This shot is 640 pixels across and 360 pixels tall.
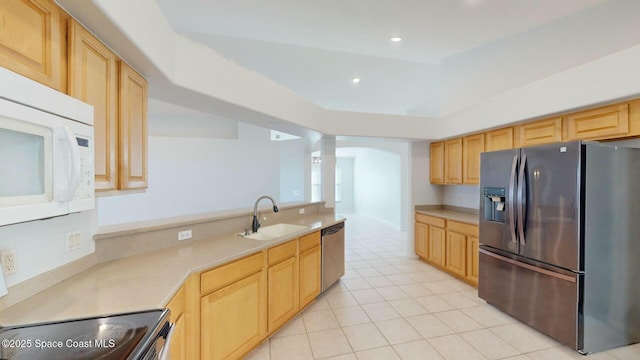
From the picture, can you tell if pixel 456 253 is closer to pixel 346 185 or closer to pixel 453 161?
pixel 453 161

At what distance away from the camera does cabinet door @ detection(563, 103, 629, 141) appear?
2.33m

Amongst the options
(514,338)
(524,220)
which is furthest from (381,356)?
(524,220)

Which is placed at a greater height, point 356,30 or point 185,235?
point 356,30

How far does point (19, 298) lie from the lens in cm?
120

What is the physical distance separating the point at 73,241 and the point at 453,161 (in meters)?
4.47

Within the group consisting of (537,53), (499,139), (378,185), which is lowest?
(378,185)

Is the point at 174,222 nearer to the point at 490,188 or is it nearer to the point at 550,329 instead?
the point at 490,188

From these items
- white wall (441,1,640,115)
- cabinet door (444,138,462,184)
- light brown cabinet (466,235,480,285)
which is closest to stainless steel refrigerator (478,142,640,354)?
light brown cabinet (466,235,480,285)

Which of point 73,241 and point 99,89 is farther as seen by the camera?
point 73,241

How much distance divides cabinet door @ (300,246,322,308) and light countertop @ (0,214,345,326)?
0.85 metres

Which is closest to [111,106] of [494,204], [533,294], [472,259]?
[494,204]

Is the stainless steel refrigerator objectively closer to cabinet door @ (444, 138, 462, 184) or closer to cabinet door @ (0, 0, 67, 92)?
cabinet door @ (444, 138, 462, 184)

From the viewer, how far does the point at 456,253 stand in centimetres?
388

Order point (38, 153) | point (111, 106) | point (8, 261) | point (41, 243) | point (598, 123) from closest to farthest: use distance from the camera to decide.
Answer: point (38, 153), point (8, 261), point (41, 243), point (111, 106), point (598, 123)
